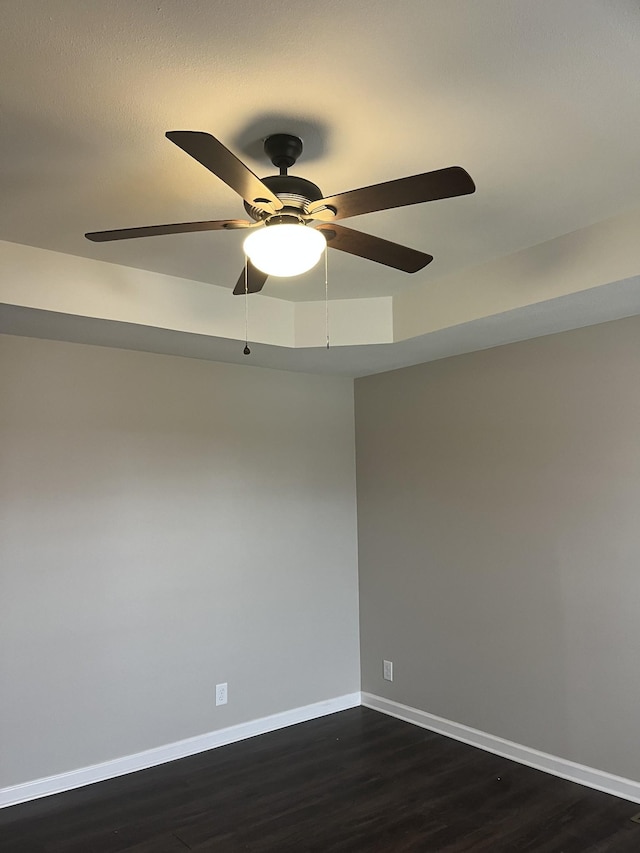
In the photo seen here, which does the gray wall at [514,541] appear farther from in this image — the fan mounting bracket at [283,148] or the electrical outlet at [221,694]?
the fan mounting bracket at [283,148]

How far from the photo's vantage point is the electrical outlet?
370cm

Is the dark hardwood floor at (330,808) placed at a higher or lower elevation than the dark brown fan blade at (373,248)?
lower

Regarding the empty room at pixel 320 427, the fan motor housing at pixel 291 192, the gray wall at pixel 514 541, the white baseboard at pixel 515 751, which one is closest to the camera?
the empty room at pixel 320 427

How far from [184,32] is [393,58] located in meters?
0.52

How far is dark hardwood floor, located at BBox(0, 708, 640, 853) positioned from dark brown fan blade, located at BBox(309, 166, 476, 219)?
2472mm

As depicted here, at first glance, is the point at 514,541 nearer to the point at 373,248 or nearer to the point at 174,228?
the point at 373,248

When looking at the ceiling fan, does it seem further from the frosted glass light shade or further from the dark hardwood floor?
the dark hardwood floor

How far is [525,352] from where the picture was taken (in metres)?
3.52

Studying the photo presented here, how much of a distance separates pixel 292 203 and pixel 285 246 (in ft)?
0.52

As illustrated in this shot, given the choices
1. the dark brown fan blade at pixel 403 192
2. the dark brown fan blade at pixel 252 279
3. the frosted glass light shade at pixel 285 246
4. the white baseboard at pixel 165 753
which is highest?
the dark brown fan blade at pixel 252 279

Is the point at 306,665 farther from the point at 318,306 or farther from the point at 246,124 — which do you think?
the point at 246,124

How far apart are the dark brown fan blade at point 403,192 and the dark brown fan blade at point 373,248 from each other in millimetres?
134

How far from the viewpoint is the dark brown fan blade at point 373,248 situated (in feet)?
6.60

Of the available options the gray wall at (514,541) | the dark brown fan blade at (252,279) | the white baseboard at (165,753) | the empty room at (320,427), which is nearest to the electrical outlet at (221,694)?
the empty room at (320,427)
